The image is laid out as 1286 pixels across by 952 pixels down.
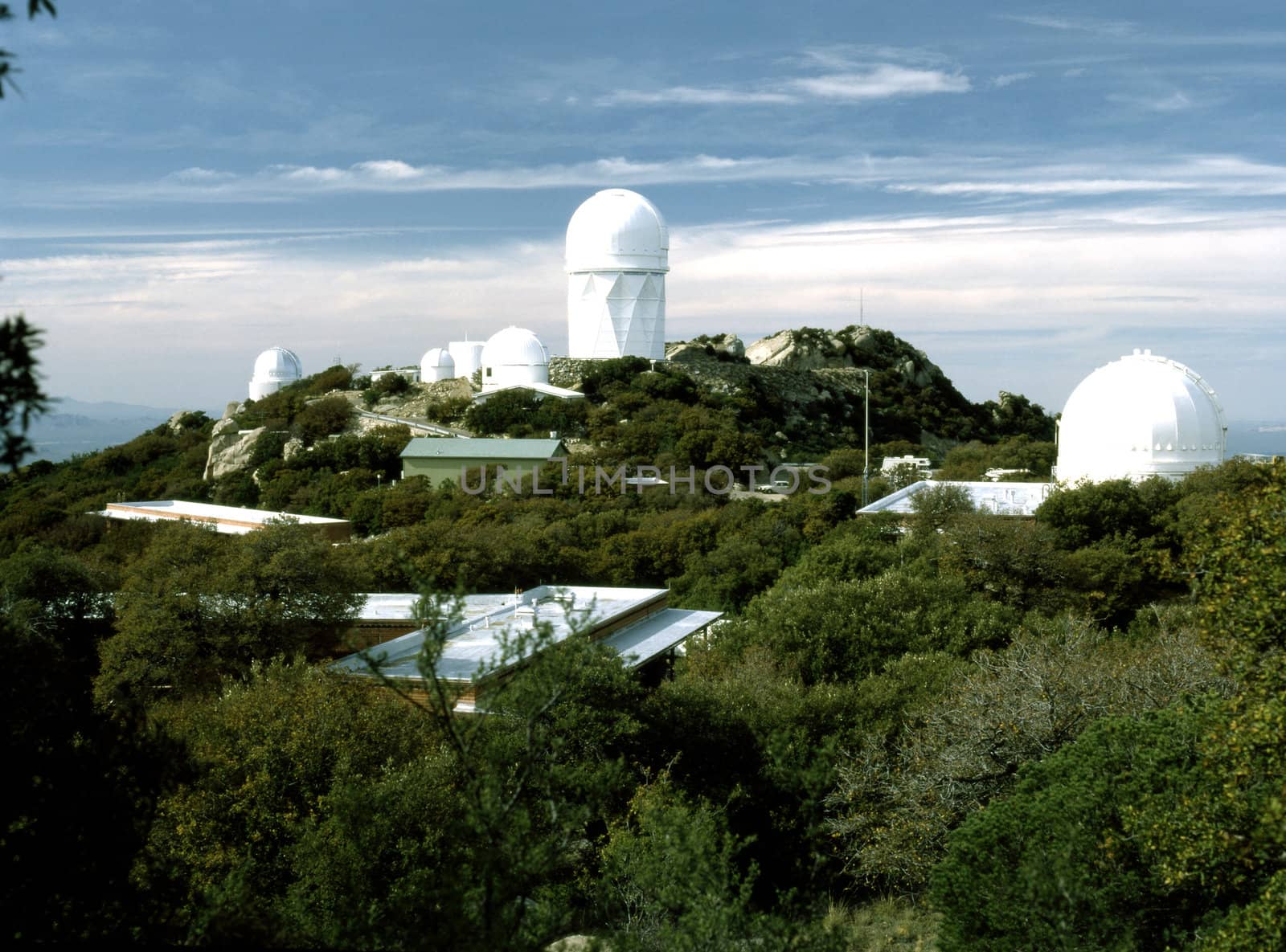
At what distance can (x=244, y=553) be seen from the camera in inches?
654

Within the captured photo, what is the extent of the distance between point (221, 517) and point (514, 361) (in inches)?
615

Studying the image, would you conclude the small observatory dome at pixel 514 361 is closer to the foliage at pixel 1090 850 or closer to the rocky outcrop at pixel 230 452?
the rocky outcrop at pixel 230 452

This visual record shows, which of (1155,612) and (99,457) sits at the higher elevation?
(99,457)

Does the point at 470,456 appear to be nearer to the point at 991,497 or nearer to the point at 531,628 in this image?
the point at 991,497

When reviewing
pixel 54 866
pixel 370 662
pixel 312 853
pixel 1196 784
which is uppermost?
pixel 370 662

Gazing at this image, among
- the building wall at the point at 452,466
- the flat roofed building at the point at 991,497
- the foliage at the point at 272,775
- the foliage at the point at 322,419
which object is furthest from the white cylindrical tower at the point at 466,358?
the foliage at the point at 272,775

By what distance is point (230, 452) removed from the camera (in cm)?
3894

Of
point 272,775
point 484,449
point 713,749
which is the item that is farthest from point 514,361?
point 272,775

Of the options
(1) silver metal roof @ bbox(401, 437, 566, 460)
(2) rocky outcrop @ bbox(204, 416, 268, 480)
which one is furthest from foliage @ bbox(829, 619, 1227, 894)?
(2) rocky outcrop @ bbox(204, 416, 268, 480)

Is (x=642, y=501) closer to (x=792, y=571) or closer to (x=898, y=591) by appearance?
(x=792, y=571)

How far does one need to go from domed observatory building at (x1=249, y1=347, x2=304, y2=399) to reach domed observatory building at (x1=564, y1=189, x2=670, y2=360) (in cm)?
1675

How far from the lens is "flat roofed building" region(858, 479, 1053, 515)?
25.8 m

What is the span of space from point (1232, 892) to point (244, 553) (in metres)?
13.7

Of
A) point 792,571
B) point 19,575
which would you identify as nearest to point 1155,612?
point 792,571
